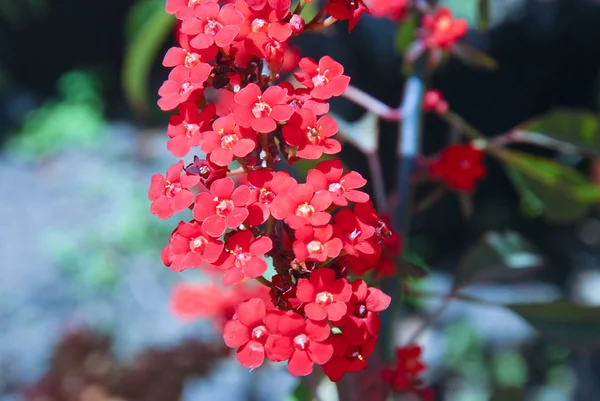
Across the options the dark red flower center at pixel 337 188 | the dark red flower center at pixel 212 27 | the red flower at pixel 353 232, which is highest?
the dark red flower center at pixel 212 27

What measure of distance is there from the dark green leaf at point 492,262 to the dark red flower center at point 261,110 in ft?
1.75

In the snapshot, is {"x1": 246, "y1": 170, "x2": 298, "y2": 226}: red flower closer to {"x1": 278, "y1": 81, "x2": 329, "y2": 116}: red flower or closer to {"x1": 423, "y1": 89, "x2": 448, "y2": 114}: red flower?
{"x1": 278, "y1": 81, "x2": 329, "y2": 116}: red flower

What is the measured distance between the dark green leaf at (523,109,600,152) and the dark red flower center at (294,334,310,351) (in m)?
0.64

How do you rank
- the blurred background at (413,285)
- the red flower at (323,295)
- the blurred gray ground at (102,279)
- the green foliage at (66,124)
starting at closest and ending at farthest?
1. the red flower at (323,295)
2. the blurred background at (413,285)
3. the blurred gray ground at (102,279)
4. the green foliage at (66,124)

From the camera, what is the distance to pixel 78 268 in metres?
3.05

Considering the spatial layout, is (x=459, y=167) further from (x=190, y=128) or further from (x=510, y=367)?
(x=510, y=367)

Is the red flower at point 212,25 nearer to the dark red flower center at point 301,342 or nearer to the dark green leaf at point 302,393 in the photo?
the dark red flower center at point 301,342

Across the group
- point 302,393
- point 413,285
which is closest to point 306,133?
point 302,393

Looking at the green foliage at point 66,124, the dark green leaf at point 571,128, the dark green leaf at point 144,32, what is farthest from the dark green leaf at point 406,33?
the green foliage at point 66,124

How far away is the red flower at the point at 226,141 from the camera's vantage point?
48 cm

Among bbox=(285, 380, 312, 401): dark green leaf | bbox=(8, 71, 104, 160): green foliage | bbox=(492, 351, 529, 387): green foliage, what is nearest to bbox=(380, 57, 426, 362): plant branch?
bbox=(285, 380, 312, 401): dark green leaf

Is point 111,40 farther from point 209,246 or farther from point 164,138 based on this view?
point 209,246

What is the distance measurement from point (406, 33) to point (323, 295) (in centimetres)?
62

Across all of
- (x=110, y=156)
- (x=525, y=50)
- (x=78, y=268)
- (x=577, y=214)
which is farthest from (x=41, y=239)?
(x=577, y=214)
